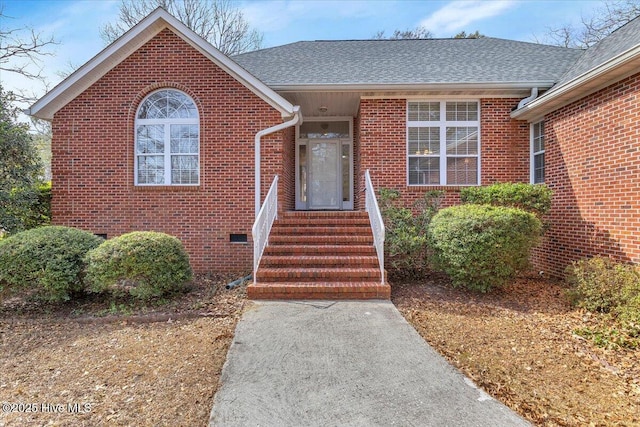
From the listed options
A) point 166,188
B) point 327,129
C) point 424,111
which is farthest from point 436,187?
point 166,188

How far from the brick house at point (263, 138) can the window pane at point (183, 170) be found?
23 mm

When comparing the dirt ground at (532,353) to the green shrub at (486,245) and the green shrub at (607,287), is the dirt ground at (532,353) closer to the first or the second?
the green shrub at (607,287)

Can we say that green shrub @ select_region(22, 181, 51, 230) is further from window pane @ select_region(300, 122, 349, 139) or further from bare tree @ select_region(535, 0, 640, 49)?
bare tree @ select_region(535, 0, 640, 49)

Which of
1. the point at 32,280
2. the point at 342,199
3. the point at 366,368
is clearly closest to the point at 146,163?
the point at 32,280

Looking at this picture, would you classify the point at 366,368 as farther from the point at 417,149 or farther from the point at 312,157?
the point at 312,157

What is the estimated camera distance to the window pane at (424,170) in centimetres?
827

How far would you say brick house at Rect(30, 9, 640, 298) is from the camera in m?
7.12

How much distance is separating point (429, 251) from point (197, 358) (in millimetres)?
4583

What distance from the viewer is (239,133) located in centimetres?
770

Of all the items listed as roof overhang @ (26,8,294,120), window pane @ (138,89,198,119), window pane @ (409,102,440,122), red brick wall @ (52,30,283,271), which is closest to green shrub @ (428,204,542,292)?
window pane @ (409,102,440,122)

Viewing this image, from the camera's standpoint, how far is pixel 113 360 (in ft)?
11.7

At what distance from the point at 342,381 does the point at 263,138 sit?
5.88 m

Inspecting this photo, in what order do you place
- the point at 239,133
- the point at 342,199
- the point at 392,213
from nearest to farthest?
1. the point at 392,213
2. the point at 239,133
3. the point at 342,199

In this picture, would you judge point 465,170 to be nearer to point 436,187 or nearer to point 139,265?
point 436,187
